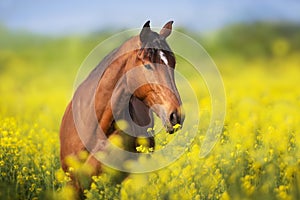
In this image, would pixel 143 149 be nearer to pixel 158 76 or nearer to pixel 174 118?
pixel 174 118

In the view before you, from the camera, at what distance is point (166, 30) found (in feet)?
17.3

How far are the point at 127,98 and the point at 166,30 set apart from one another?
0.71 m

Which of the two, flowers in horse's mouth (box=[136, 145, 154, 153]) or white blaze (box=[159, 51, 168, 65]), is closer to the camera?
white blaze (box=[159, 51, 168, 65])

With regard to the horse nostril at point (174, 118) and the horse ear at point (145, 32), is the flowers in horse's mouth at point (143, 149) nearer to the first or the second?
the horse nostril at point (174, 118)

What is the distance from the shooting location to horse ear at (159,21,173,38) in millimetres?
5231

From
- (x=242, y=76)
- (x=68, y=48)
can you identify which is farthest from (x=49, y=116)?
(x=68, y=48)

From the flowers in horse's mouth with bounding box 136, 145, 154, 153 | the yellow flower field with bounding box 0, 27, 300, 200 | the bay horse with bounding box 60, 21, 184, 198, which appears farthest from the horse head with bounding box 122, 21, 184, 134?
the yellow flower field with bounding box 0, 27, 300, 200

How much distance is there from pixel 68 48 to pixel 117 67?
20.2 m

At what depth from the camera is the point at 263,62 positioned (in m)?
24.0

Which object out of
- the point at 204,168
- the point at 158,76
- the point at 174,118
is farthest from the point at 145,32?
the point at 204,168

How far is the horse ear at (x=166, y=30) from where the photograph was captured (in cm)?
523

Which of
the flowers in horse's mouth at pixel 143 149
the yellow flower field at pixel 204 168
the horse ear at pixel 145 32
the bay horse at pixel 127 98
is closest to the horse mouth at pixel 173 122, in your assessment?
the bay horse at pixel 127 98

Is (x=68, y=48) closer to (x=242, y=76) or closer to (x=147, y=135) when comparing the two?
(x=242, y=76)

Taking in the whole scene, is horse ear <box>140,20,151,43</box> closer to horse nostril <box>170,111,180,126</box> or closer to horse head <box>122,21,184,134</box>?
horse head <box>122,21,184,134</box>
